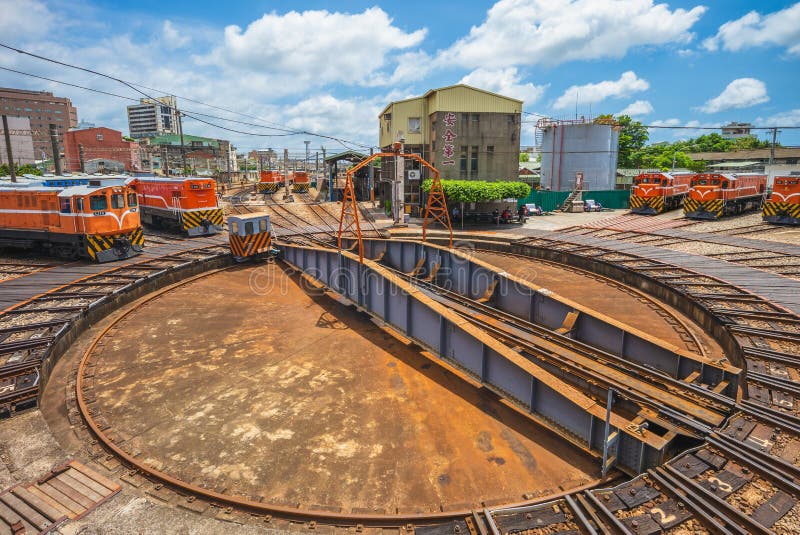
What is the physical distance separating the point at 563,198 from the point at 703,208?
12270mm

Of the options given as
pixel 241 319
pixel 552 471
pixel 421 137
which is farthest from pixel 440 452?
pixel 421 137

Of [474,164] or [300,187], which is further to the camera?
[300,187]

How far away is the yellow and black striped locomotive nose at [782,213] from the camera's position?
2475 cm

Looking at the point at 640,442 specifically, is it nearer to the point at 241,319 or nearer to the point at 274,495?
the point at 274,495

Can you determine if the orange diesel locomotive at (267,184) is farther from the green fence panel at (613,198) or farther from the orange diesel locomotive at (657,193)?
the orange diesel locomotive at (657,193)

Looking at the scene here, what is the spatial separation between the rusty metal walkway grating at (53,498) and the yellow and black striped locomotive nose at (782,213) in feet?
110

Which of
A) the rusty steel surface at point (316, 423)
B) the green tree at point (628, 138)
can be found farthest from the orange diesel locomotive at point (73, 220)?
the green tree at point (628, 138)

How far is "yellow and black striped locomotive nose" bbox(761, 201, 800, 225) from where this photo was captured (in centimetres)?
2475

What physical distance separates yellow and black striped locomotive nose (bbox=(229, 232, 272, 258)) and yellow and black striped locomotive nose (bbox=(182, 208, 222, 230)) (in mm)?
6990

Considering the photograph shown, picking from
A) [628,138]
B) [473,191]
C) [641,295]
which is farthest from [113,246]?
[628,138]

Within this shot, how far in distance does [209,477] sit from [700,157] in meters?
103

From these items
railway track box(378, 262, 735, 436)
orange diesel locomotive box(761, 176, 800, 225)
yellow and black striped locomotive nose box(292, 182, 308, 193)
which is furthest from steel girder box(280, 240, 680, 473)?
yellow and black striped locomotive nose box(292, 182, 308, 193)

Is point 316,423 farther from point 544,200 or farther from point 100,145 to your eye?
point 100,145

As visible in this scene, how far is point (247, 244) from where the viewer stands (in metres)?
18.9
